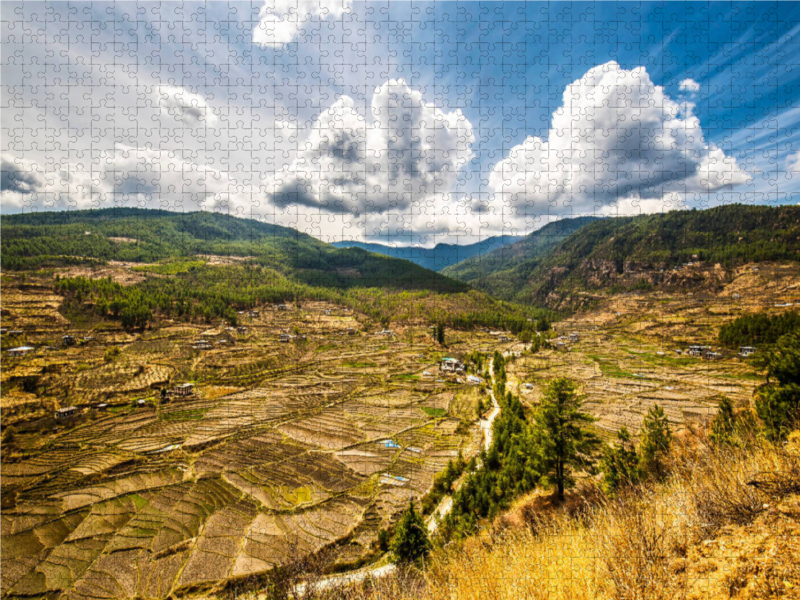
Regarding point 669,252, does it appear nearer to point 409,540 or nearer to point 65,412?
point 409,540

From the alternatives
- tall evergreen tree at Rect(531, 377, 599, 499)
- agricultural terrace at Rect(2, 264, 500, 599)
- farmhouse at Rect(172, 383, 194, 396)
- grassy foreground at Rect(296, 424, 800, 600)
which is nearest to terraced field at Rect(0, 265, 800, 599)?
agricultural terrace at Rect(2, 264, 500, 599)

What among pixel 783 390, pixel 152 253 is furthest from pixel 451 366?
pixel 152 253

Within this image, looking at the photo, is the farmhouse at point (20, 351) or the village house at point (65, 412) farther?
the farmhouse at point (20, 351)

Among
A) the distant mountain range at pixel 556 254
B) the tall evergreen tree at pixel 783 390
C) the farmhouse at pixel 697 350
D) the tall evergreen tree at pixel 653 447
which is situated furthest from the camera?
the distant mountain range at pixel 556 254

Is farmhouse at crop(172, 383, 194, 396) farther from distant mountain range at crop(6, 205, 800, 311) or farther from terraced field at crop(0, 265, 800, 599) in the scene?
distant mountain range at crop(6, 205, 800, 311)

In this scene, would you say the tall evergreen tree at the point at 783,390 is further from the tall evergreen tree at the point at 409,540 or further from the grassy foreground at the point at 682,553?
Result: the tall evergreen tree at the point at 409,540

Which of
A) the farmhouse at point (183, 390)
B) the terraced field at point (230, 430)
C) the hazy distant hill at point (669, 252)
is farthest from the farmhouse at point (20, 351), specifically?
the hazy distant hill at point (669, 252)

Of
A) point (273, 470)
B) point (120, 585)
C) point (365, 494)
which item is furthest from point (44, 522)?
point (365, 494)
